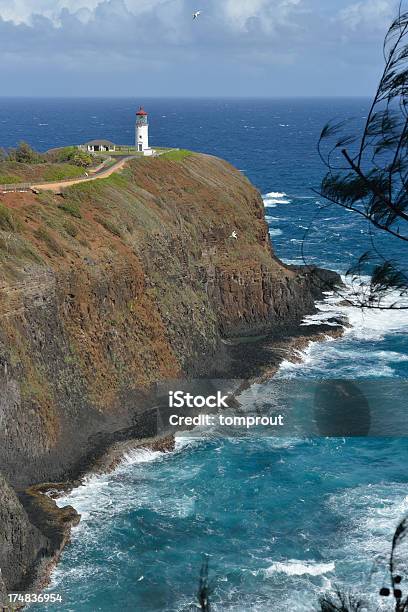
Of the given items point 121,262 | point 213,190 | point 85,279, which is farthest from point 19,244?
point 213,190

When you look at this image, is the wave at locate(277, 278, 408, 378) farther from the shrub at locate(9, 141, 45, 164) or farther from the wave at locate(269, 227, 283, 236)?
the shrub at locate(9, 141, 45, 164)

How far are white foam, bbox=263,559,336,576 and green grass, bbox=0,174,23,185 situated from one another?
1244 inches

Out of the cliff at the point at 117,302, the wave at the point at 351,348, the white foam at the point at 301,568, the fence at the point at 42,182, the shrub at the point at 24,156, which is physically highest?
the shrub at the point at 24,156

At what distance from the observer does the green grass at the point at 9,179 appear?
52987 mm

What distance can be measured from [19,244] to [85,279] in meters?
4.14

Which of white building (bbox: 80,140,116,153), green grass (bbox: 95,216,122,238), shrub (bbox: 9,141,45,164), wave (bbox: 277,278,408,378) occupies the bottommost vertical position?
wave (bbox: 277,278,408,378)

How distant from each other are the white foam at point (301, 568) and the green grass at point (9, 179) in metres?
31.6

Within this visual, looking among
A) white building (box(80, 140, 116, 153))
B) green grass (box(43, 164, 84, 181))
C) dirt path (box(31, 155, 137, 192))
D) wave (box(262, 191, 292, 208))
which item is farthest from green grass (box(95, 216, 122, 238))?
wave (box(262, 191, 292, 208))

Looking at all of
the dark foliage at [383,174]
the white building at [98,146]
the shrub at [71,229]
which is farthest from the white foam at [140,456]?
the white building at [98,146]

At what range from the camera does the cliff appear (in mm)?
39281

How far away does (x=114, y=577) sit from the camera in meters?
31.5

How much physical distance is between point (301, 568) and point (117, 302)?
20.7m

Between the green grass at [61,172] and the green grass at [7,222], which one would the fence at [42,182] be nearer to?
the green grass at [61,172]

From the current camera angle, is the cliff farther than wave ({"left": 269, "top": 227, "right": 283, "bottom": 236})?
No
